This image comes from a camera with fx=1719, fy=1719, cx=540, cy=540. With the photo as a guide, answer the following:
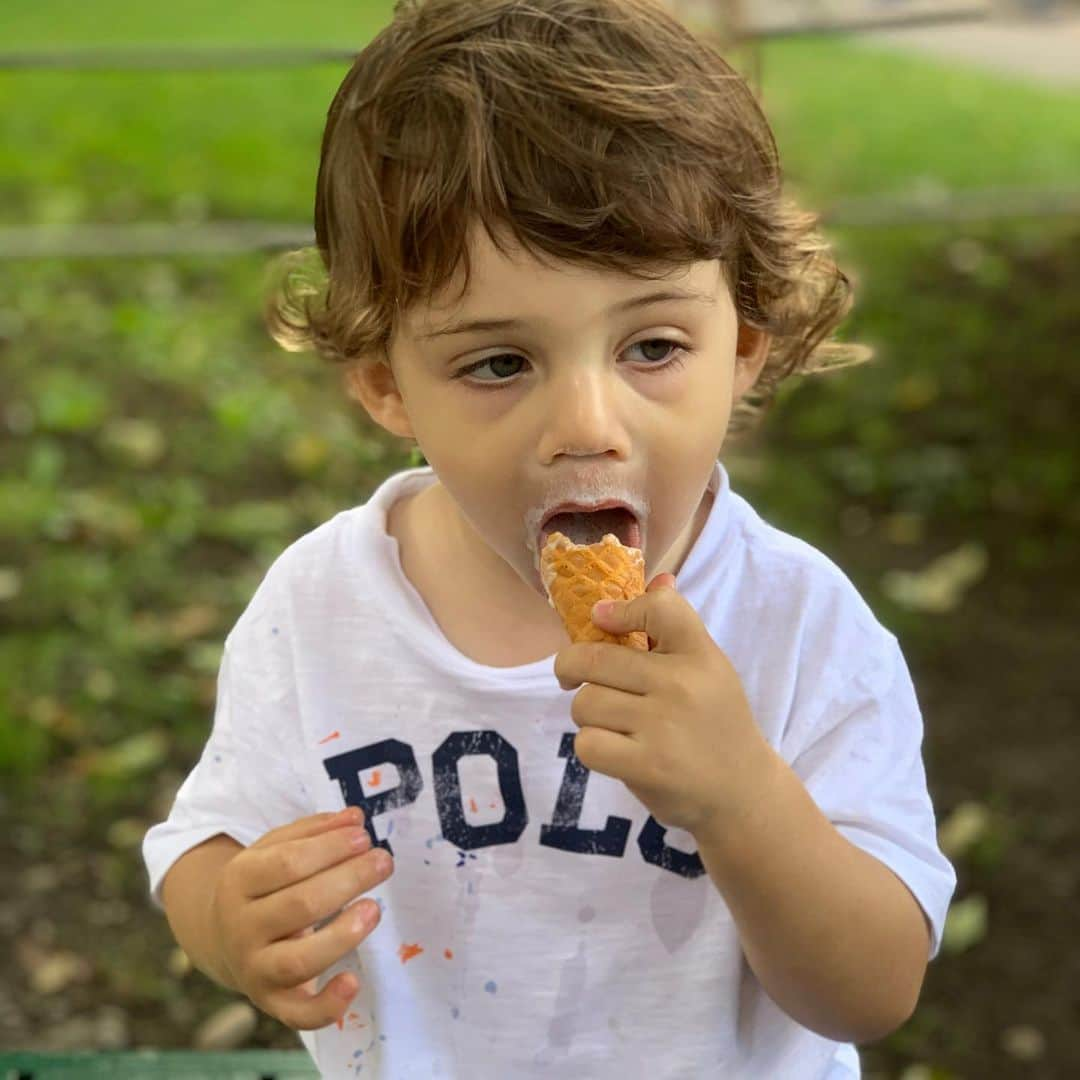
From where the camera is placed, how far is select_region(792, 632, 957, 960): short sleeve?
148 centimetres

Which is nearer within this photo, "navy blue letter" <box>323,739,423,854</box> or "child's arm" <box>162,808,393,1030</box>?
"child's arm" <box>162,808,393,1030</box>

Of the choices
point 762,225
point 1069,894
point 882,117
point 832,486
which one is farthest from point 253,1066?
point 882,117

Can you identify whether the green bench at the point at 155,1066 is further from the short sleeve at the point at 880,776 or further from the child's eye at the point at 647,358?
the child's eye at the point at 647,358

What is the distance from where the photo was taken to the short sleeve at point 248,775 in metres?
1.67

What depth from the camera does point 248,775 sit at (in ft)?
5.53

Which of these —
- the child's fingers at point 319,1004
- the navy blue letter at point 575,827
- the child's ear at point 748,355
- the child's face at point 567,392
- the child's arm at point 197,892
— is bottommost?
the child's arm at point 197,892

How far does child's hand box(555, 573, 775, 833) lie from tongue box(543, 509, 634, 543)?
88mm

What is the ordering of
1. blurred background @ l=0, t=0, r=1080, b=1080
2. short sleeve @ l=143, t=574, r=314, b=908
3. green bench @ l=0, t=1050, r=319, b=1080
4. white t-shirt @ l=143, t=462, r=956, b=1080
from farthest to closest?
1. blurred background @ l=0, t=0, r=1080, b=1080
2. green bench @ l=0, t=1050, r=319, b=1080
3. short sleeve @ l=143, t=574, r=314, b=908
4. white t-shirt @ l=143, t=462, r=956, b=1080

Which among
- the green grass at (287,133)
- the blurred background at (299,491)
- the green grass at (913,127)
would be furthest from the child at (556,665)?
the green grass at (913,127)

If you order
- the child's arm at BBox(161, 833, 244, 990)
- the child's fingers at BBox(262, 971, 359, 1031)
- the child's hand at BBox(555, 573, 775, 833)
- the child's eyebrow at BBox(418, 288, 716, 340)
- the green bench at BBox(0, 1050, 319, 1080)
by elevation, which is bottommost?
the green bench at BBox(0, 1050, 319, 1080)

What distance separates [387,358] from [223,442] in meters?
2.91

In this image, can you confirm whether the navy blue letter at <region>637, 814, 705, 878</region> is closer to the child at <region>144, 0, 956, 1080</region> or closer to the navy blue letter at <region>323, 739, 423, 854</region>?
the child at <region>144, 0, 956, 1080</region>

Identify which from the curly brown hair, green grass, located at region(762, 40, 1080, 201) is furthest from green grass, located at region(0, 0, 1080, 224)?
the curly brown hair

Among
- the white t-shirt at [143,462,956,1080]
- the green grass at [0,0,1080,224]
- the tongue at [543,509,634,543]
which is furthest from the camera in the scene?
the green grass at [0,0,1080,224]
